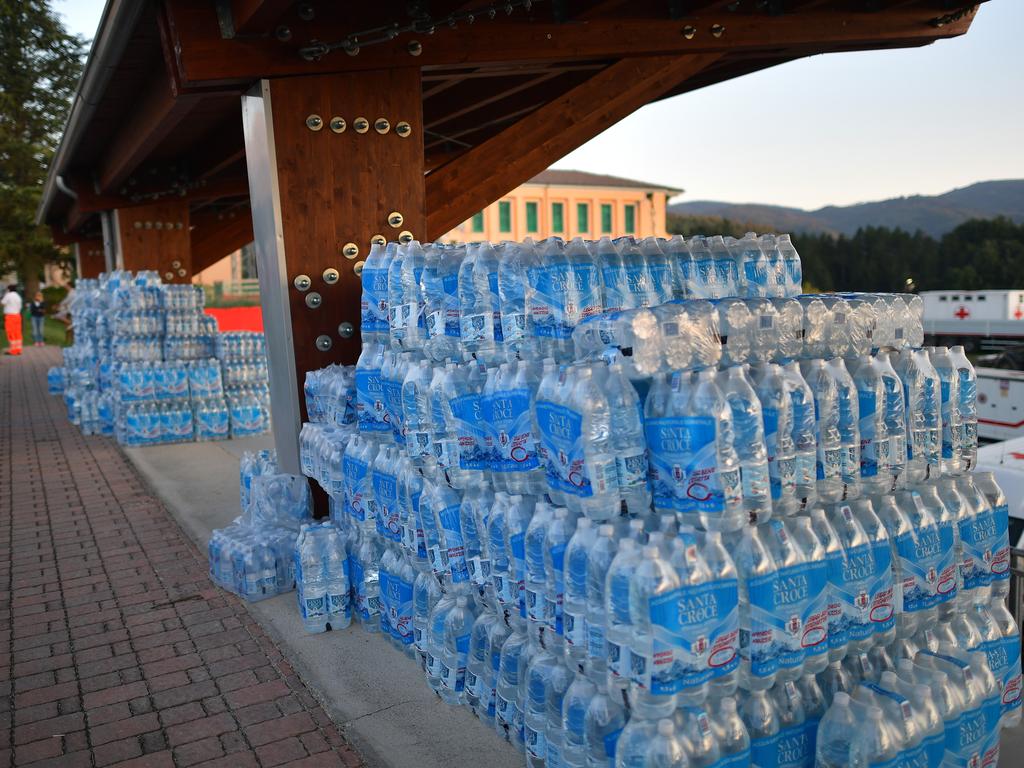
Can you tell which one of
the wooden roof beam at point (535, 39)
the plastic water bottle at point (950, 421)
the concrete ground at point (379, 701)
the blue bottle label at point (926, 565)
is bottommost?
the concrete ground at point (379, 701)

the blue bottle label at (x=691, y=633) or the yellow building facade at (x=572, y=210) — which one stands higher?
the yellow building facade at (x=572, y=210)

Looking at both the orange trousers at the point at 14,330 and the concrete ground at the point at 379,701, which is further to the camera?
the orange trousers at the point at 14,330

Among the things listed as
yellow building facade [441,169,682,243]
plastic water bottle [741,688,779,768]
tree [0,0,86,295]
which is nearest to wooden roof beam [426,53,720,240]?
plastic water bottle [741,688,779,768]

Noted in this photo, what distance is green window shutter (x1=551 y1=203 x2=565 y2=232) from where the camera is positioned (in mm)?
54438

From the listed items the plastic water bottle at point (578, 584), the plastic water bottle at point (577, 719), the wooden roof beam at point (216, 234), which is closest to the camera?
the plastic water bottle at point (578, 584)

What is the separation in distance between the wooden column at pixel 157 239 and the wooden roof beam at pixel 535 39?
944 centimetres

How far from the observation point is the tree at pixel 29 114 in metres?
39.2

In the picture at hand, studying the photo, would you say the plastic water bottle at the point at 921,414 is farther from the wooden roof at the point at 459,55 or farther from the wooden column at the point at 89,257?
the wooden column at the point at 89,257

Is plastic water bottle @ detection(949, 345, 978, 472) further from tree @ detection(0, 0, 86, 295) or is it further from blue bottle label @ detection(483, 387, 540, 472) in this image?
tree @ detection(0, 0, 86, 295)

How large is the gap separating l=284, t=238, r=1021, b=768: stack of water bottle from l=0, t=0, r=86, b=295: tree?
40.4 metres

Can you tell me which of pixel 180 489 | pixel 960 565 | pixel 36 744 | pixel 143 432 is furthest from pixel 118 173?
pixel 960 565

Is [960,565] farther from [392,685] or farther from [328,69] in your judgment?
[328,69]

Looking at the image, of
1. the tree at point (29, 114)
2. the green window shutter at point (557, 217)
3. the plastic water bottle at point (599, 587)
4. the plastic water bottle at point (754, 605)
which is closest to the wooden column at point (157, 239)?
the plastic water bottle at point (599, 587)

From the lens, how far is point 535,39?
741cm
